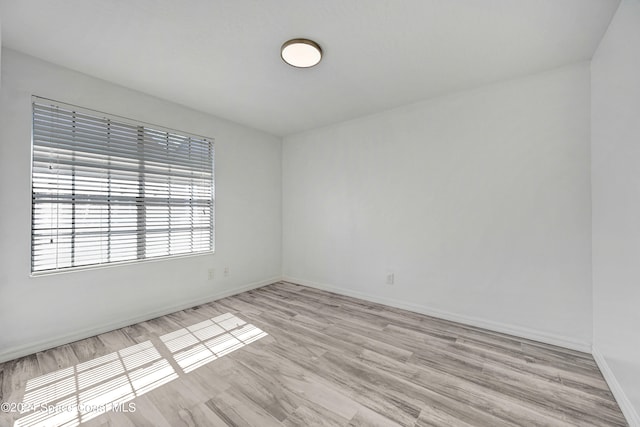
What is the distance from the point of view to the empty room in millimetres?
1628

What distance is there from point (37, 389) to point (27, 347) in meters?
0.66

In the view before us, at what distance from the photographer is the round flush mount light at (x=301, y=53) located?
77.0 inches

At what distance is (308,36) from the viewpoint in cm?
191

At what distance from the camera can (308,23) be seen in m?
1.77

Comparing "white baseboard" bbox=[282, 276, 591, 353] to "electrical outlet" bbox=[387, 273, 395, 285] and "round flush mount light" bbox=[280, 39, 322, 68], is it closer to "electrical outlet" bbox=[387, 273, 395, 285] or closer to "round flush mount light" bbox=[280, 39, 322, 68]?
"electrical outlet" bbox=[387, 273, 395, 285]

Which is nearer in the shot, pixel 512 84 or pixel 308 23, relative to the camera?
pixel 308 23

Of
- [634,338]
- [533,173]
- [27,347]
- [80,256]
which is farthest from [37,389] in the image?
[533,173]

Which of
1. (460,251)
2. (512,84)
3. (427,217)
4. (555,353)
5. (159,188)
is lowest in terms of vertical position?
(555,353)

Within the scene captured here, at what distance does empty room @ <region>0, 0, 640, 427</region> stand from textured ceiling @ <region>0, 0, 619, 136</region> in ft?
0.06

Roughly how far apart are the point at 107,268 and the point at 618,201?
167 inches

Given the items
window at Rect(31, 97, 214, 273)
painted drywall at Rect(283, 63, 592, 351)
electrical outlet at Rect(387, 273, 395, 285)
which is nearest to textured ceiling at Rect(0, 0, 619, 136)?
painted drywall at Rect(283, 63, 592, 351)

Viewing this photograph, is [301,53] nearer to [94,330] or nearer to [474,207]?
[474,207]

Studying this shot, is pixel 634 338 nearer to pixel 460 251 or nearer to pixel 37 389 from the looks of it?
pixel 460 251

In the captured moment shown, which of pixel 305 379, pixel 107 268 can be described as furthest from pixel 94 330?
pixel 305 379
